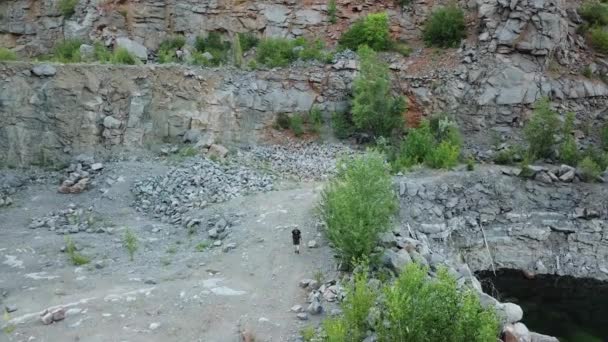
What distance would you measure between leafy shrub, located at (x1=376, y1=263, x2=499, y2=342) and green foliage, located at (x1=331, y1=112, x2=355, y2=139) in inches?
548

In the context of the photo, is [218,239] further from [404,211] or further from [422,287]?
[422,287]

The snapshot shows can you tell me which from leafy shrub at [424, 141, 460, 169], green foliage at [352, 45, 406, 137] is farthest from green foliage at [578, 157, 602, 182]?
green foliage at [352, 45, 406, 137]

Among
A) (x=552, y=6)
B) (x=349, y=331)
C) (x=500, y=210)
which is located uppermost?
(x=552, y=6)

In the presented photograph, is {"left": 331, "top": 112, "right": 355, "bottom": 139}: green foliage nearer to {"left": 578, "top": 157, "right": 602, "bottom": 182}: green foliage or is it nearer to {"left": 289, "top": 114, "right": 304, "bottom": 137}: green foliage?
{"left": 289, "top": 114, "right": 304, "bottom": 137}: green foliage

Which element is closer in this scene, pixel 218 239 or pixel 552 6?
pixel 218 239

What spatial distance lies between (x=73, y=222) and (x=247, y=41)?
36.5 feet

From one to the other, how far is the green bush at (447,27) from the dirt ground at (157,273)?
966 cm

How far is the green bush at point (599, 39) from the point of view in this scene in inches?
854

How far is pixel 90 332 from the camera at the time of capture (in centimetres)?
981

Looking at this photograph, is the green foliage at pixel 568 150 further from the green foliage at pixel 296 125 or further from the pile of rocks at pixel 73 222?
the pile of rocks at pixel 73 222

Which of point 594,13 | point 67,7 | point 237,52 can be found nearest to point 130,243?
point 237,52

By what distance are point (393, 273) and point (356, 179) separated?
1.99m

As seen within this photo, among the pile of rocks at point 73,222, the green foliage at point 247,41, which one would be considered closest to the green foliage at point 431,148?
the green foliage at point 247,41

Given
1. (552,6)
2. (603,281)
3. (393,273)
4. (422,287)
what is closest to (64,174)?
(393,273)
